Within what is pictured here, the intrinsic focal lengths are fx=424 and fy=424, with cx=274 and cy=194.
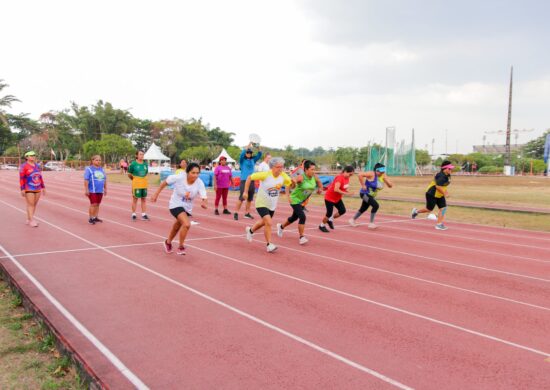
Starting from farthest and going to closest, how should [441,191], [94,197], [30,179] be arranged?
[441,191], [94,197], [30,179]

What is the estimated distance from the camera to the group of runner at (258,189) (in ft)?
25.2

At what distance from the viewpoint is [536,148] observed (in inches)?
4176

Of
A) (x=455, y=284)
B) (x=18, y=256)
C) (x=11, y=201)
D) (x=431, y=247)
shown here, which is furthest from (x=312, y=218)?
(x=11, y=201)

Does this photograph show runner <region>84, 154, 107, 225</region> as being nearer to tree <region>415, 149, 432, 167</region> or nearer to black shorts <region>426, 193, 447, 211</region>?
black shorts <region>426, 193, 447, 211</region>

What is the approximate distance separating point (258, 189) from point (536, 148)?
117516mm

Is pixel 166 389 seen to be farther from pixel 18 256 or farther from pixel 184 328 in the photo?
pixel 18 256

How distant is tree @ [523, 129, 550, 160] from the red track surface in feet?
370

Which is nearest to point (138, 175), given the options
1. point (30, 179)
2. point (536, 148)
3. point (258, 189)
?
point (30, 179)

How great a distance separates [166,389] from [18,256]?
5544 mm

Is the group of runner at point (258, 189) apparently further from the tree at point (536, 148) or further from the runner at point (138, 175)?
the tree at point (536, 148)

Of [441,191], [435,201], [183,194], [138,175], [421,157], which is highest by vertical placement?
[421,157]

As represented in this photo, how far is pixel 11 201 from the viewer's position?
1692 cm

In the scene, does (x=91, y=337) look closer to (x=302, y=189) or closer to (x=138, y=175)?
(x=302, y=189)

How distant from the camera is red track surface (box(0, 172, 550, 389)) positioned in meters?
3.60
